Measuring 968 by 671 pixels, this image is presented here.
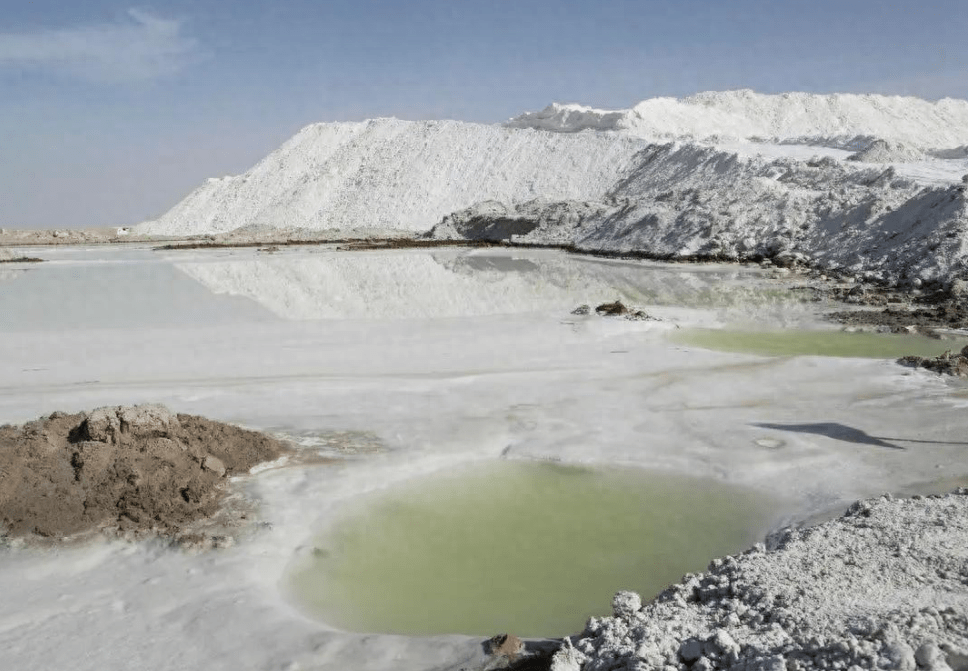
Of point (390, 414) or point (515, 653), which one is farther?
point (390, 414)

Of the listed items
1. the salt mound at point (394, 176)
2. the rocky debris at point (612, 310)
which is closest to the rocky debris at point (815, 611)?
the rocky debris at point (612, 310)

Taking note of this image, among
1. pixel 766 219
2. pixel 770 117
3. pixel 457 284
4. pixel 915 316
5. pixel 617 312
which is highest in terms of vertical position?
pixel 770 117

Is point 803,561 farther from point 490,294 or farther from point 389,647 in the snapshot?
point 490,294

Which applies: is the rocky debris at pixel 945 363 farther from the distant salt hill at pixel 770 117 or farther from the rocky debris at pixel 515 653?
the distant salt hill at pixel 770 117

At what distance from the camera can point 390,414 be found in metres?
8.72

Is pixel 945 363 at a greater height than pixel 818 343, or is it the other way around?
pixel 945 363

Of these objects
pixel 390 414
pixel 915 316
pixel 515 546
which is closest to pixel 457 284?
pixel 915 316

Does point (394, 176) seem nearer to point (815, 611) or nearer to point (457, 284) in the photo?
point (457, 284)

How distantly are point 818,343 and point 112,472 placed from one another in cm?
1125

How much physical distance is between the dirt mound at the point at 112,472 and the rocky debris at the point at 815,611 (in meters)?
3.66

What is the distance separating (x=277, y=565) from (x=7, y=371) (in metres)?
8.27

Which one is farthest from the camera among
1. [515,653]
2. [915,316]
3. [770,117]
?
[770,117]

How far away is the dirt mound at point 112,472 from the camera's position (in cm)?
584

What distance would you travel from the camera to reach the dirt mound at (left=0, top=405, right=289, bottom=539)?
5836mm
